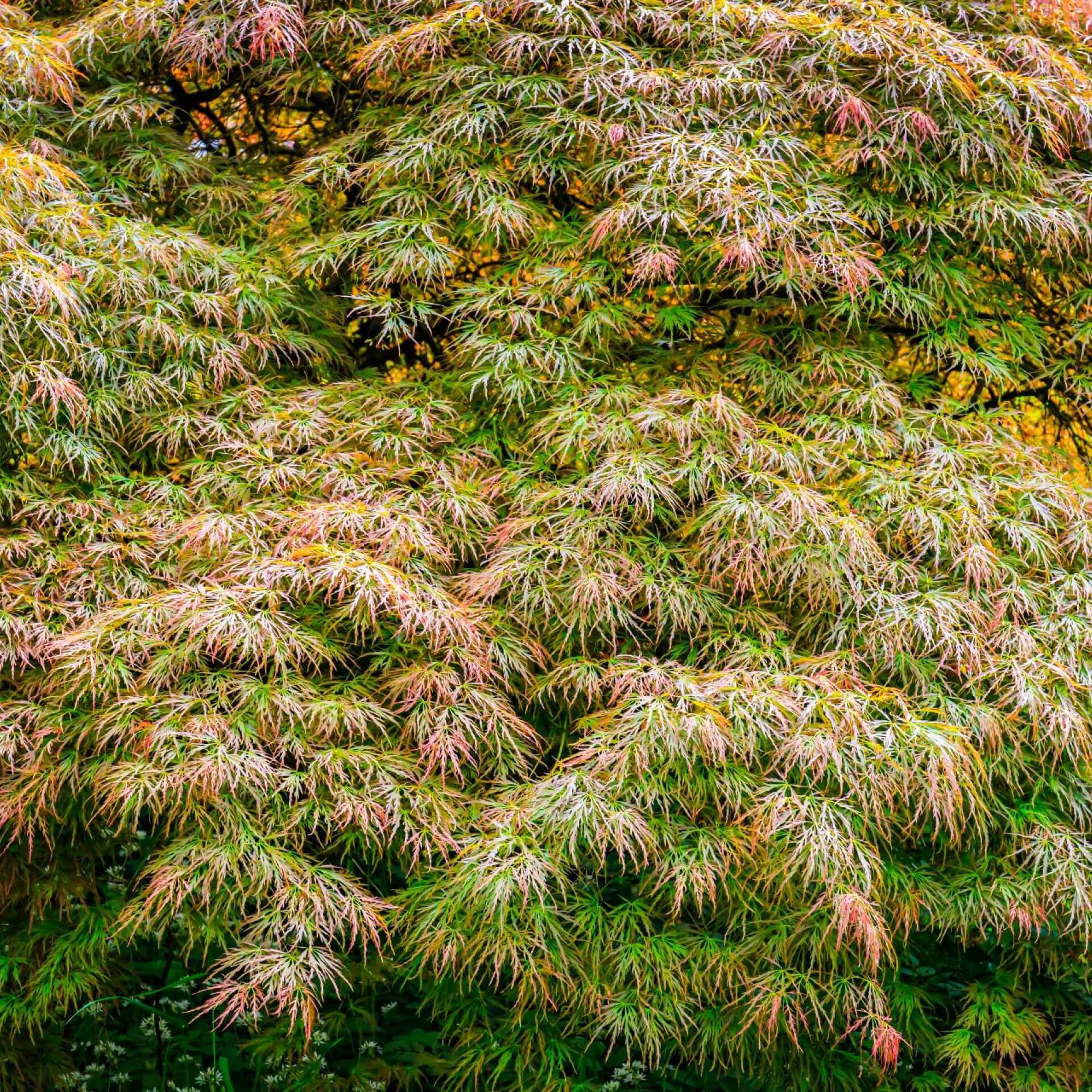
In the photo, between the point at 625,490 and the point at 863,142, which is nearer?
the point at 625,490

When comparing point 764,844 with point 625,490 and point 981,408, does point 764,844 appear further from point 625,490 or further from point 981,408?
point 981,408

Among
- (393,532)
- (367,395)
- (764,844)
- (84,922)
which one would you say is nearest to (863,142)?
(367,395)

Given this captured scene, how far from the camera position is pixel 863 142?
134 inches

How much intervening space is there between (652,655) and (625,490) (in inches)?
17.3

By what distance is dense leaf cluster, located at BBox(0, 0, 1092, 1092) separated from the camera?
2441 millimetres

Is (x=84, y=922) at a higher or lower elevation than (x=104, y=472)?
lower

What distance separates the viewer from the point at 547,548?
2.79 metres

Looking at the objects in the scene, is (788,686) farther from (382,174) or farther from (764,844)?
(382,174)

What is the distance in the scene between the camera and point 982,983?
9.12 ft

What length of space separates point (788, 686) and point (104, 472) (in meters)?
1.90

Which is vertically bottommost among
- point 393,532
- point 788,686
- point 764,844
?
point 764,844

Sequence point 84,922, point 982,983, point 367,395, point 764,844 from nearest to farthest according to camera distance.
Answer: point 764,844 → point 84,922 → point 982,983 → point 367,395

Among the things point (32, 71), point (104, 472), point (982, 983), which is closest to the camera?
point (982, 983)

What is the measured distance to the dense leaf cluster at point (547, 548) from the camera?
244 cm
